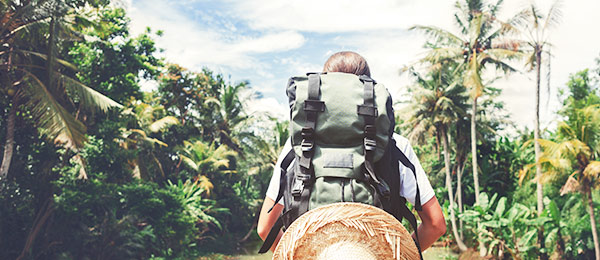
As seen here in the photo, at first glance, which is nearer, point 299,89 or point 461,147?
point 299,89

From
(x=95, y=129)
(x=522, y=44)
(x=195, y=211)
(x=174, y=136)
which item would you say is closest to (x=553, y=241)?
(x=522, y=44)

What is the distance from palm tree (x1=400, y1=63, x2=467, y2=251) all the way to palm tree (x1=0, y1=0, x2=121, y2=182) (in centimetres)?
1197

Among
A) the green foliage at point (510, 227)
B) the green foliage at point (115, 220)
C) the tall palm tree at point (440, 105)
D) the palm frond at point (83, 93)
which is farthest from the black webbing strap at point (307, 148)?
the tall palm tree at point (440, 105)

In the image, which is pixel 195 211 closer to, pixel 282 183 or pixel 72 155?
pixel 72 155

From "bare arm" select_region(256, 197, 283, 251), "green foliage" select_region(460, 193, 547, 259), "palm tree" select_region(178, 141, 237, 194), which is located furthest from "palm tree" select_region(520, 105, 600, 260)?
"palm tree" select_region(178, 141, 237, 194)

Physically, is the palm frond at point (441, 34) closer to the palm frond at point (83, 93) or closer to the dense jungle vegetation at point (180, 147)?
the dense jungle vegetation at point (180, 147)

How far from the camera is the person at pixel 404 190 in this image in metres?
1.48

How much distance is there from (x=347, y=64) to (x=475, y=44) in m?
16.6

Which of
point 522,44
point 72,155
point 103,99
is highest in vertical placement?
point 522,44

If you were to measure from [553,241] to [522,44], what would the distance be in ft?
20.7

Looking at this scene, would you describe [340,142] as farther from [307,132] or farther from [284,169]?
[284,169]

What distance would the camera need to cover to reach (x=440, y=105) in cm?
1841

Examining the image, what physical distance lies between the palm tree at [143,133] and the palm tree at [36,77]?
14.6 ft

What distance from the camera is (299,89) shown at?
1379mm
